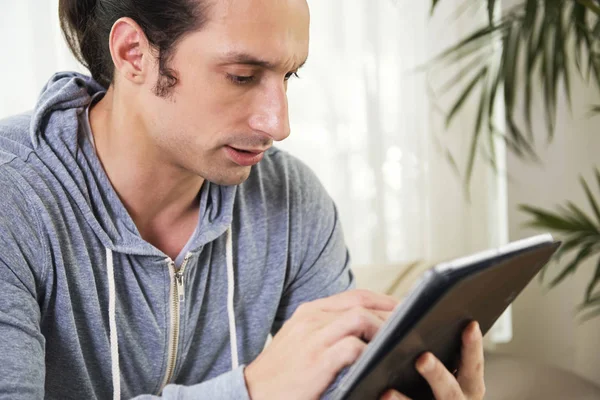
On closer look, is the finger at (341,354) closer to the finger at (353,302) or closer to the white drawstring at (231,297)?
the finger at (353,302)

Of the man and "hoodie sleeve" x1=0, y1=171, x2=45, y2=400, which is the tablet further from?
"hoodie sleeve" x1=0, y1=171, x2=45, y2=400

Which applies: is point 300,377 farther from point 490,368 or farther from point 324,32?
point 324,32

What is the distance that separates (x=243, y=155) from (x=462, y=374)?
440 millimetres

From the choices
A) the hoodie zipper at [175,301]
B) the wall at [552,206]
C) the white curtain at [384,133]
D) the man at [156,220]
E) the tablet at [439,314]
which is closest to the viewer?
the tablet at [439,314]

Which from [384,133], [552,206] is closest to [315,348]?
[384,133]

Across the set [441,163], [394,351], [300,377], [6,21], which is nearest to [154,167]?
[300,377]

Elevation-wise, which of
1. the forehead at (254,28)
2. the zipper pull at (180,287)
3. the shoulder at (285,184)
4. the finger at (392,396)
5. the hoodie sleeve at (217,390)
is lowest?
the hoodie sleeve at (217,390)

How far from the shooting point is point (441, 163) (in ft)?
9.23

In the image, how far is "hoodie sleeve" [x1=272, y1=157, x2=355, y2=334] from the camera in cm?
140

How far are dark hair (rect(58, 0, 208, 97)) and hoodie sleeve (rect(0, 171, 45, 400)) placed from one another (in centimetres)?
27

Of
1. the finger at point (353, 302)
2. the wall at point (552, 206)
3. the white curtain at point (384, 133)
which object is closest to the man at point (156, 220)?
the finger at point (353, 302)

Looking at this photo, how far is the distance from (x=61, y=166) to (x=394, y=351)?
0.57 m

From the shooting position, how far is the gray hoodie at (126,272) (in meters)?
1.04

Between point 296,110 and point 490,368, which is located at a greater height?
point 296,110
